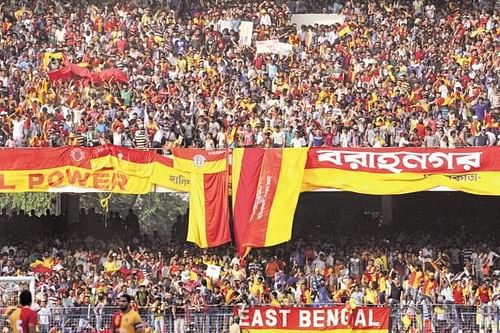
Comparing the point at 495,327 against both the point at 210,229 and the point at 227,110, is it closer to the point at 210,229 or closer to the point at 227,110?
the point at 210,229

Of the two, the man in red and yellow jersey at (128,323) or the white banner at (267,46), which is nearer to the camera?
the man in red and yellow jersey at (128,323)

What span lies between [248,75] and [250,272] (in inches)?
241

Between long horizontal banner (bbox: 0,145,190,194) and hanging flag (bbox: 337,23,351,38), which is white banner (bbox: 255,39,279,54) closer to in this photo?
hanging flag (bbox: 337,23,351,38)

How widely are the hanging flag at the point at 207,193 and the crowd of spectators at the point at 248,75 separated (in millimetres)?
1063

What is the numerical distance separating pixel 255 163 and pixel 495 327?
6121mm

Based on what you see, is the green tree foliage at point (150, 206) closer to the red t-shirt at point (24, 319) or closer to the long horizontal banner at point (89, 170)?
the long horizontal banner at point (89, 170)

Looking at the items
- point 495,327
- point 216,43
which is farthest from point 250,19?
point 495,327

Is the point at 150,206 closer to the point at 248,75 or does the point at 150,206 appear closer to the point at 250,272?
the point at 248,75

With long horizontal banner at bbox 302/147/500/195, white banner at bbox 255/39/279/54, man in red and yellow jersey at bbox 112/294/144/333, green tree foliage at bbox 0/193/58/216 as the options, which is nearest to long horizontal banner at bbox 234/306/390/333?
long horizontal banner at bbox 302/147/500/195

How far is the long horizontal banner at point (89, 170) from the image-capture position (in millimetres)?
26703

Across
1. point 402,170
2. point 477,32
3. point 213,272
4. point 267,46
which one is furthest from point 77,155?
point 477,32

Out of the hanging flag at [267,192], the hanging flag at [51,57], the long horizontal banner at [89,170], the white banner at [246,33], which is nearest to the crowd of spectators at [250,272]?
the hanging flag at [267,192]

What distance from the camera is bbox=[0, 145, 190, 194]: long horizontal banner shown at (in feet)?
87.6

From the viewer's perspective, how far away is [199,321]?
2402 cm
